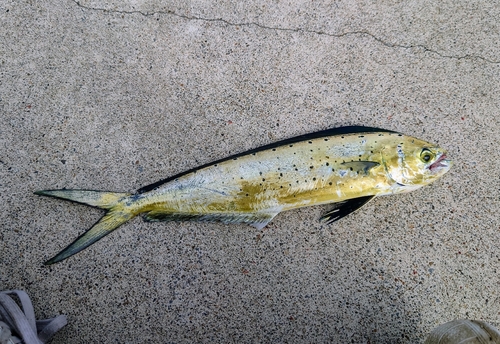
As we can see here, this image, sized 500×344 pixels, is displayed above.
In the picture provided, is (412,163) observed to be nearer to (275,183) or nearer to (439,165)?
(439,165)

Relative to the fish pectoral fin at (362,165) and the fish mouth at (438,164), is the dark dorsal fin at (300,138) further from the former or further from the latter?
the fish mouth at (438,164)

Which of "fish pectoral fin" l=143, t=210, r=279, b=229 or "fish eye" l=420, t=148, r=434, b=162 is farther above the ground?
"fish eye" l=420, t=148, r=434, b=162

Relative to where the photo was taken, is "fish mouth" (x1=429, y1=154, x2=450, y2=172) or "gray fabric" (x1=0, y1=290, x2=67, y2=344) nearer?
"gray fabric" (x1=0, y1=290, x2=67, y2=344)

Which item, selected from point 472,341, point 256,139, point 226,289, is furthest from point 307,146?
point 472,341

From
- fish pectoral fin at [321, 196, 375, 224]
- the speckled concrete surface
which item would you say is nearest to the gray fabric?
Answer: the speckled concrete surface

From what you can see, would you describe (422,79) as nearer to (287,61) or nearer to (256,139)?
(287,61)

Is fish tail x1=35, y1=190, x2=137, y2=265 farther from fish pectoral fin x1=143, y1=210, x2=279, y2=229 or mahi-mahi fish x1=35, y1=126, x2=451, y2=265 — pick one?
fish pectoral fin x1=143, y1=210, x2=279, y2=229

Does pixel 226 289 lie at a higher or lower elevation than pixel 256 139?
lower
